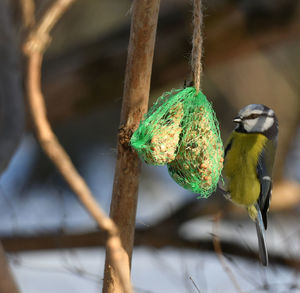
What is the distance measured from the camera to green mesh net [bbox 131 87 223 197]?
1.31 meters

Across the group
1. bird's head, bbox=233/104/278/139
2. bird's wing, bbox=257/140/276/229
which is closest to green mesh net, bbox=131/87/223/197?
bird's head, bbox=233/104/278/139

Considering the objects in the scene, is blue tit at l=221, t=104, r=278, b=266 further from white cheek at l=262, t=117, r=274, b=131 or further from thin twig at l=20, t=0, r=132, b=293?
thin twig at l=20, t=0, r=132, b=293

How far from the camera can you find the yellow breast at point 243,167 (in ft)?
6.37

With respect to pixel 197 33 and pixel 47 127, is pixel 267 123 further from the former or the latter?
pixel 47 127

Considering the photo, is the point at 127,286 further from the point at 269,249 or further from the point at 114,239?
the point at 269,249

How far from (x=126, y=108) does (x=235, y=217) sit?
262 cm

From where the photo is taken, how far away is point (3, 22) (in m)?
2.30

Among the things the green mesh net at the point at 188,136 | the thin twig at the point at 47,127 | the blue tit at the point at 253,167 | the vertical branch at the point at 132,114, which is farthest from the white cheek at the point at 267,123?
the thin twig at the point at 47,127

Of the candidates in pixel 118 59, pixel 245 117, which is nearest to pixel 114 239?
pixel 245 117

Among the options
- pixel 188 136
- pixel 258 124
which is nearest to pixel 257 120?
pixel 258 124

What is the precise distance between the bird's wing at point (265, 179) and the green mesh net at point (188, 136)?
56 cm

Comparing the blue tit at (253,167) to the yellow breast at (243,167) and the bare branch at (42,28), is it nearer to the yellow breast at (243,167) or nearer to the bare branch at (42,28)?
the yellow breast at (243,167)

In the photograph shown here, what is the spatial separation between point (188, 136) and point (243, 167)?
2.15ft

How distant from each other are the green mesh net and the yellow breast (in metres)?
0.55
